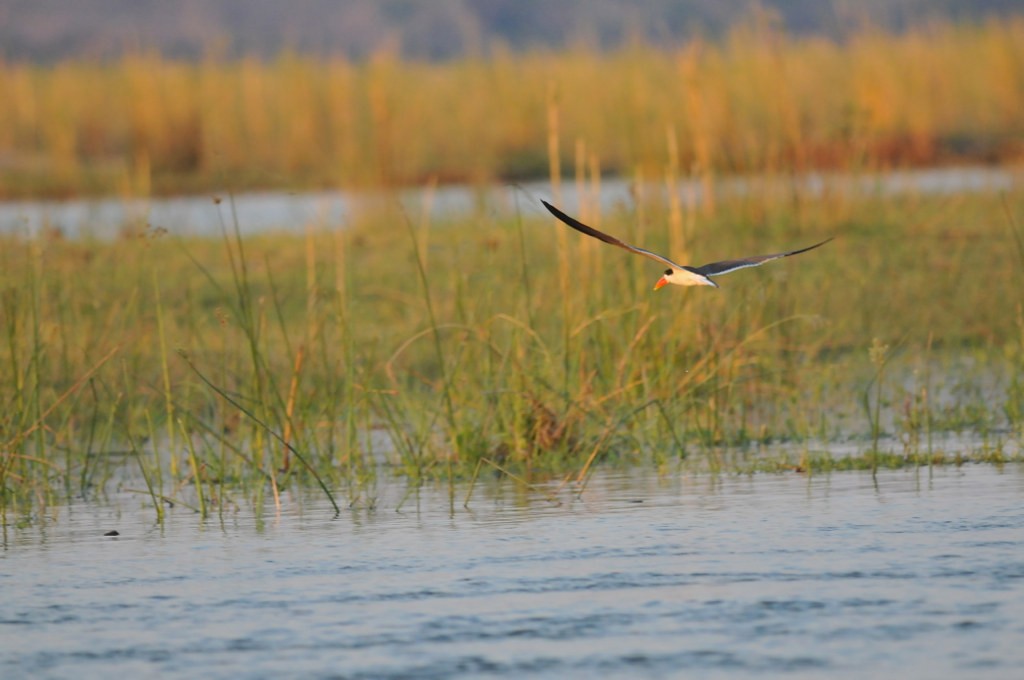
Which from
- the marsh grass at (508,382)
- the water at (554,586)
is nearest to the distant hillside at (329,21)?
the marsh grass at (508,382)

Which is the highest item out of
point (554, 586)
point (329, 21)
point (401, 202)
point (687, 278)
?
point (329, 21)

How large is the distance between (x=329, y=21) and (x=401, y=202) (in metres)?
59.6

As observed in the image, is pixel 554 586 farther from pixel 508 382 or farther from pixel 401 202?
pixel 401 202

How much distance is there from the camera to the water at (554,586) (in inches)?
154

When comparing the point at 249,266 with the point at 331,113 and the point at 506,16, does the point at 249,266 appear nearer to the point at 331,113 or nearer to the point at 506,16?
the point at 331,113

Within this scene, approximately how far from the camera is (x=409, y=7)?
230 ft

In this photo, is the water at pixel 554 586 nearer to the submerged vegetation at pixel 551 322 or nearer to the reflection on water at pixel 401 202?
the submerged vegetation at pixel 551 322

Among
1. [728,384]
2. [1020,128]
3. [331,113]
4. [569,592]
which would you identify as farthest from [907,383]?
[331,113]

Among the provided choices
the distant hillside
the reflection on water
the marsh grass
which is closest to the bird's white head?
the marsh grass

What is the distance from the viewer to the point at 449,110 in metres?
21.2

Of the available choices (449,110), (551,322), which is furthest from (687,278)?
(449,110)

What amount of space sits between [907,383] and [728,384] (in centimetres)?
191

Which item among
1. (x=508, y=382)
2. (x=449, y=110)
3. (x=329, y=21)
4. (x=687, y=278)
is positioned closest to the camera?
(x=687, y=278)

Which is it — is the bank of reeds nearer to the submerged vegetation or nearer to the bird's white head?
the submerged vegetation
